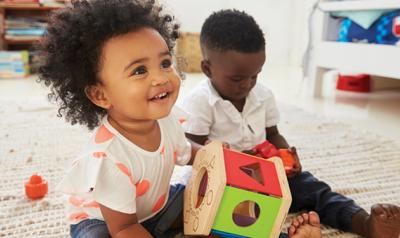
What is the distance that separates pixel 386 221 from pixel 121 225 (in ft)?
1.44

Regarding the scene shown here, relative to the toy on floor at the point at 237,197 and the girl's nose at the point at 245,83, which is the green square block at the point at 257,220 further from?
the girl's nose at the point at 245,83

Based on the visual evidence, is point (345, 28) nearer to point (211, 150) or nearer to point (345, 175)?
point (345, 175)

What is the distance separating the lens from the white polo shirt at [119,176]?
596 mm

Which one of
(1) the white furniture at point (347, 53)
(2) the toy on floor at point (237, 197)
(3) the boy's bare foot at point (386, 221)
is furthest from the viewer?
(1) the white furniture at point (347, 53)

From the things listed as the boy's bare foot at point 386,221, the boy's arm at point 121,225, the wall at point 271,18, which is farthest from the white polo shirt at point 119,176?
the wall at point 271,18

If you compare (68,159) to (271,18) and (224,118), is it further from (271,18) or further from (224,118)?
(271,18)

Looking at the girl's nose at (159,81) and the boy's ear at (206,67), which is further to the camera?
the boy's ear at (206,67)

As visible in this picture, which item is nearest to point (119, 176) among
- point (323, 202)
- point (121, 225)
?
point (121, 225)

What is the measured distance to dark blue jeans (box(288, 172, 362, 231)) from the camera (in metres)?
0.78

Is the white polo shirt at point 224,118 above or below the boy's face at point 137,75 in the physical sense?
below

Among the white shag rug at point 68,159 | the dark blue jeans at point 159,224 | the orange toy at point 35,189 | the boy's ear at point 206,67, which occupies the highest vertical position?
the boy's ear at point 206,67

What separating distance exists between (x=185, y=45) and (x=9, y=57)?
3.78 feet

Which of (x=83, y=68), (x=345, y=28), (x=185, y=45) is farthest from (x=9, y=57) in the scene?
(x=83, y=68)

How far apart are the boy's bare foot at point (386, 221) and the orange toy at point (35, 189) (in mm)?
674
